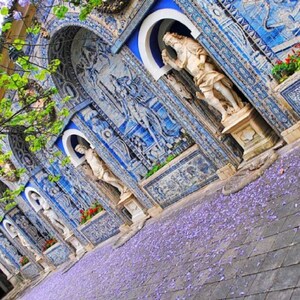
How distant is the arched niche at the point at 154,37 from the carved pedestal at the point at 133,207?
4144mm

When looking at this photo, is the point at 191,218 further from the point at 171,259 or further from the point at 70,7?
the point at 70,7

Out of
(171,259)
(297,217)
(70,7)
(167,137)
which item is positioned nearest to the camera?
(297,217)

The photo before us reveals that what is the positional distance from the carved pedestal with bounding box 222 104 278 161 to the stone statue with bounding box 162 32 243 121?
19 cm

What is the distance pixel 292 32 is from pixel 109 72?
537cm

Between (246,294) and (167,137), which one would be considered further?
(167,137)

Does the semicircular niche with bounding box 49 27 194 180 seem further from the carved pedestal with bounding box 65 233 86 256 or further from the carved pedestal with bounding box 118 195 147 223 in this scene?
the carved pedestal with bounding box 65 233 86 256

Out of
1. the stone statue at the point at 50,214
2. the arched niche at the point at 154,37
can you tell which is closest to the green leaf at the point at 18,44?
the arched niche at the point at 154,37

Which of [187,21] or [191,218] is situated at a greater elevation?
[187,21]

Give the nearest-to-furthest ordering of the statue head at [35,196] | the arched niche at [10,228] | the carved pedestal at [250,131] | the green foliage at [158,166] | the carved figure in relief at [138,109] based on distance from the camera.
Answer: the carved pedestal at [250,131] → the green foliage at [158,166] → the carved figure in relief at [138,109] → the statue head at [35,196] → the arched niche at [10,228]

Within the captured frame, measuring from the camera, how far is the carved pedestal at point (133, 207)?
37.8 ft

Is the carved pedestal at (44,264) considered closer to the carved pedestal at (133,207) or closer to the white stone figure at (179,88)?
the carved pedestal at (133,207)

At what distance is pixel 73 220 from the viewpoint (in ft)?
48.3

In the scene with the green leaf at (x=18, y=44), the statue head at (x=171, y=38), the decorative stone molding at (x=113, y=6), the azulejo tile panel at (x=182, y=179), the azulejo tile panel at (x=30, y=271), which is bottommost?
the azulejo tile panel at (x=182, y=179)

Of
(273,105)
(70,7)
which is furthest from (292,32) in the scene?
(70,7)
